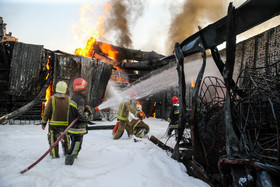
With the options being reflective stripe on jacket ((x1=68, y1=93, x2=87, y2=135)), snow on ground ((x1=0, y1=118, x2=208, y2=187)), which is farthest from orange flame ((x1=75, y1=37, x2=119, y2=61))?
Result: reflective stripe on jacket ((x1=68, y1=93, x2=87, y2=135))

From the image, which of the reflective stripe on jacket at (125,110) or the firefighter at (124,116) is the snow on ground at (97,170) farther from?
the reflective stripe on jacket at (125,110)

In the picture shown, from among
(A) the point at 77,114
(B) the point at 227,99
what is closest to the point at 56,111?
(A) the point at 77,114

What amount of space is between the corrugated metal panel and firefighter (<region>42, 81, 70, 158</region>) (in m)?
6.91

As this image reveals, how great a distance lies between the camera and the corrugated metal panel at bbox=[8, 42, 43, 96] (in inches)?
355

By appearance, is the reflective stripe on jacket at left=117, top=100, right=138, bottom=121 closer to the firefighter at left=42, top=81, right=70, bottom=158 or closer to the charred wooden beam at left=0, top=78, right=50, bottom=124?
the firefighter at left=42, top=81, right=70, bottom=158

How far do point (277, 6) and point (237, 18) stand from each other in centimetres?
47

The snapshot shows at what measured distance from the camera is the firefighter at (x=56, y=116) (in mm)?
3859

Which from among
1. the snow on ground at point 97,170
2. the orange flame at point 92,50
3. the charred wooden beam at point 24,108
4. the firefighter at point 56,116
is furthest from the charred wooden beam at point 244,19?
the orange flame at point 92,50

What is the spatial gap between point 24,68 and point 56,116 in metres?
7.33

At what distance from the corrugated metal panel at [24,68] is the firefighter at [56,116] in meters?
6.91

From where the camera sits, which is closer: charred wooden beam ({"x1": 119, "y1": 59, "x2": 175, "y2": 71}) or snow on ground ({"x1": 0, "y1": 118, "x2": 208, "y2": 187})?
snow on ground ({"x1": 0, "y1": 118, "x2": 208, "y2": 187})

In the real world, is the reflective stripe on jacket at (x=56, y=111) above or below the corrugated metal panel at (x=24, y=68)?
below

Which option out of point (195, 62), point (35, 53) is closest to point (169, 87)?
point (195, 62)

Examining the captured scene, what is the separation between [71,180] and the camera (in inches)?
111
